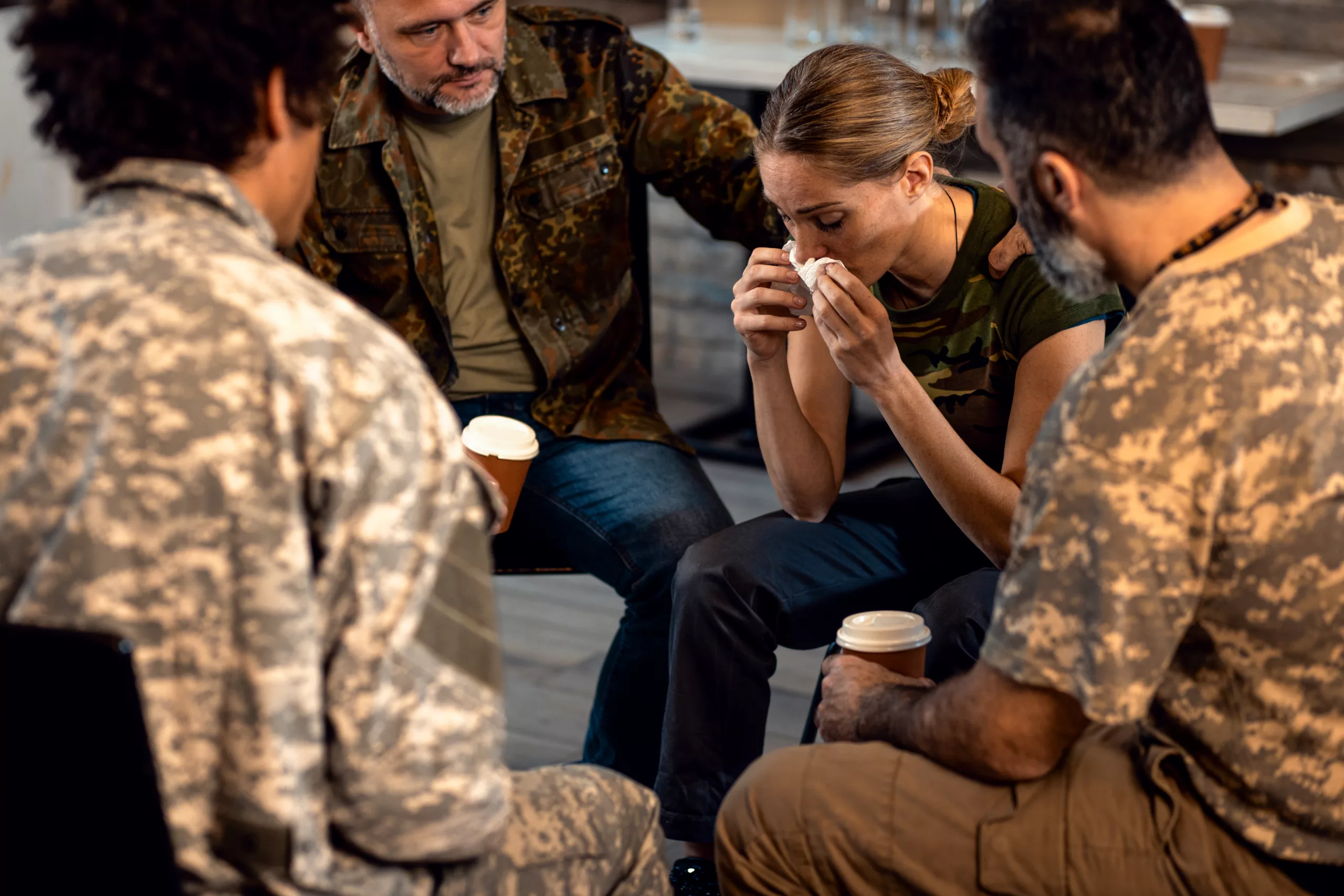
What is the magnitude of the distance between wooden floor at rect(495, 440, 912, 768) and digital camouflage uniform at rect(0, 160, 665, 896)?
1.35 meters

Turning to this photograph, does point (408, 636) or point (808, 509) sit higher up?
point (408, 636)

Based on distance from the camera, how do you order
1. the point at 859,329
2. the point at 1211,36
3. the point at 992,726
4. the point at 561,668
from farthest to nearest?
the point at 1211,36, the point at 561,668, the point at 859,329, the point at 992,726

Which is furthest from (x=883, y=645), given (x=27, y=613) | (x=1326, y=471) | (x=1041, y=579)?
(x=27, y=613)

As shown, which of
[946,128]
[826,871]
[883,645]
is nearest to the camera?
[826,871]

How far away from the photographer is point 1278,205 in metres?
1.21

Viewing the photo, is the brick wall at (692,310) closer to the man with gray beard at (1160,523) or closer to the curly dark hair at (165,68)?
the man with gray beard at (1160,523)

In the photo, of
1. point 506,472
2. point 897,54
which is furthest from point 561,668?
point 897,54

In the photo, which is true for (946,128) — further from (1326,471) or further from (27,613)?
(27,613)

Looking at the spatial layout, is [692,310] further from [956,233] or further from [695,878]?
[695,878]

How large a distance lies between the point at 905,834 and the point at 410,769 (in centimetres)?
49

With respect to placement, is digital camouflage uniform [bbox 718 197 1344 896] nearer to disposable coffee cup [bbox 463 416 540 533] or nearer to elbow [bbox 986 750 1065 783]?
elbow [bbox 986 750 1065 783]

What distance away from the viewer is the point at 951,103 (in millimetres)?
1848

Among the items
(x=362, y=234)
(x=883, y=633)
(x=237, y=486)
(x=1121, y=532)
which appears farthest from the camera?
(x=362, y=234)

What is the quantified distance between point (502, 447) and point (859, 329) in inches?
16.9
